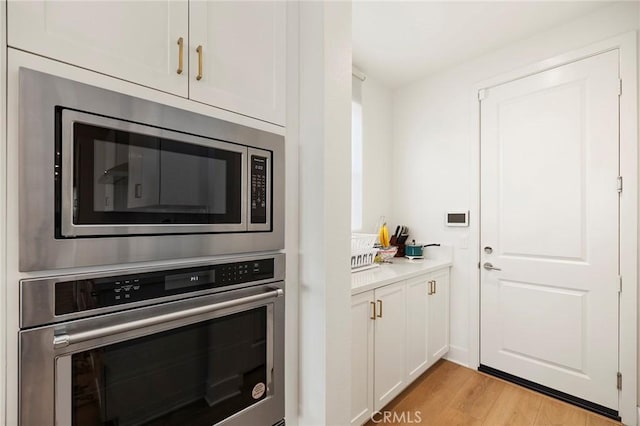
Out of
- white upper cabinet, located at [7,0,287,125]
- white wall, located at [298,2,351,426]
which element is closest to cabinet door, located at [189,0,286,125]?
white upper cabinet, located at [7,0,287,125]

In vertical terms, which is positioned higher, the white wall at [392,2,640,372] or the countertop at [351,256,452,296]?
the white wall at [392,2,640,372]

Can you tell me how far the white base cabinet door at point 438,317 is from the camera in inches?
91.7

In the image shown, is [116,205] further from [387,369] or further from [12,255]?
[387,369]

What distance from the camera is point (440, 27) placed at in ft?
6.91

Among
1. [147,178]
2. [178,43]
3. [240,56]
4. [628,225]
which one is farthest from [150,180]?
[628,225]

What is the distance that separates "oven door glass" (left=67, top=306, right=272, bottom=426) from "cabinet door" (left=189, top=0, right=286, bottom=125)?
2.40ft

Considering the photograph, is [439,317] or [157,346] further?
[439,317]

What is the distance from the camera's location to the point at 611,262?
1.89 m

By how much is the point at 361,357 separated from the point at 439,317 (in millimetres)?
1124

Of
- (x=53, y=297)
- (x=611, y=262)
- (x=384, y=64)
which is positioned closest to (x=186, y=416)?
(x=53, y=297)

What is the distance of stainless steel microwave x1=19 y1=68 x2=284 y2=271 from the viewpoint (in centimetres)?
64

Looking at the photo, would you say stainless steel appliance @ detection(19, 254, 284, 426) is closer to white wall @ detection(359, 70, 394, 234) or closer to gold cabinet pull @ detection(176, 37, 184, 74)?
gold cabinet pull @ detection(176, 37, 184, 74)

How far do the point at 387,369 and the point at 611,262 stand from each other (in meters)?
1.61

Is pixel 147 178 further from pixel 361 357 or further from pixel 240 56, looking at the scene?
pixel 361 357
